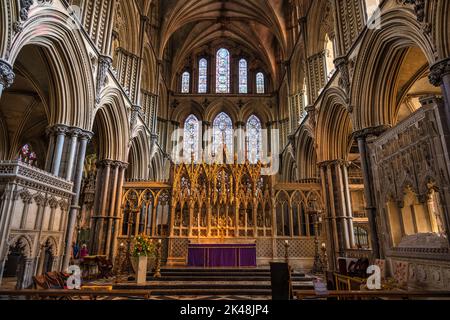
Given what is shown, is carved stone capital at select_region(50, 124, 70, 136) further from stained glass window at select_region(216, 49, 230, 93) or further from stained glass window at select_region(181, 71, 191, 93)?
stained glass window at select_region(216, 49, 230, 93)

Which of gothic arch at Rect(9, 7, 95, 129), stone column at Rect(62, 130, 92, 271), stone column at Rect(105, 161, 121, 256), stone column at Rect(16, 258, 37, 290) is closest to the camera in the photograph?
stone column at Rect(16, 258, 37, 290)

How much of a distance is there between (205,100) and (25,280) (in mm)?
21043

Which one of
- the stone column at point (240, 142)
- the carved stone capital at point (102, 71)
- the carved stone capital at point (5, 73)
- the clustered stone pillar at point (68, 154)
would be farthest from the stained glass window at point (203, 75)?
the carved stone capital at point (5, 73)

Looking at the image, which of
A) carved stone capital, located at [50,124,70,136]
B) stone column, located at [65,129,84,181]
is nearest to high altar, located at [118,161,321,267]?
stone column, located at [65,129,84,181]

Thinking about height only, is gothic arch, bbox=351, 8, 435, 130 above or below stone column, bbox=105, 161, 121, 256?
above

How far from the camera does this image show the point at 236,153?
1383 centimetres

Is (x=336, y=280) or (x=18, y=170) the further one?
(x=336, y=280)

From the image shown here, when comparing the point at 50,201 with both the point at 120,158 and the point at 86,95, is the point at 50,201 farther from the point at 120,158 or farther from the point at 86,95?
the point at 120,158

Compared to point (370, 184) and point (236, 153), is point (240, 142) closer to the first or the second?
point (236, 153)

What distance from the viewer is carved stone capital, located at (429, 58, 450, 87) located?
6133 millimetres

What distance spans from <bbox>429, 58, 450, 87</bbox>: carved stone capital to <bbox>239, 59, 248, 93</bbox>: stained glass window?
2089cm

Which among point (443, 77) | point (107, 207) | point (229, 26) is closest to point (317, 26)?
point (443, 77)
